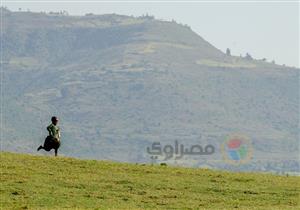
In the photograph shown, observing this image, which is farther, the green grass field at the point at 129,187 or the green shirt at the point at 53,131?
the green shirt at the point at 53,131

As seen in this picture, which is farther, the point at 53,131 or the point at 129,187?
the point at 53,131

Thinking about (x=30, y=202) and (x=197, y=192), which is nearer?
(x=30, y=202)

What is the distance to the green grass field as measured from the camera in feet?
92.7

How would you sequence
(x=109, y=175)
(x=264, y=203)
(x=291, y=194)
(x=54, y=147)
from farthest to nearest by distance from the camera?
(x=54, y=147)
(x=109, y=175)
(x=291, y=194)
(x=264, y=203)

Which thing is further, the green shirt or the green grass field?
the green shirt

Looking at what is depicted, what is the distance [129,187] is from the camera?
1235 inches

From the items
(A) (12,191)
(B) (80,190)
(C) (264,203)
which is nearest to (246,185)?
(C) (264,203)

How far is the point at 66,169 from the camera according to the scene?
3431 cm

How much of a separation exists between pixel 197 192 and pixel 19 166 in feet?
22.8

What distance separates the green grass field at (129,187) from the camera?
92.7ft

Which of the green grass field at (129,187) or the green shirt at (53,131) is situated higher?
the green shirt at (53,131)

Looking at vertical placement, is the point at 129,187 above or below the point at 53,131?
below

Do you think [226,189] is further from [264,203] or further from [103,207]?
[103,207]

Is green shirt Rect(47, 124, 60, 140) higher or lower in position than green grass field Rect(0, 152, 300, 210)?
higher
